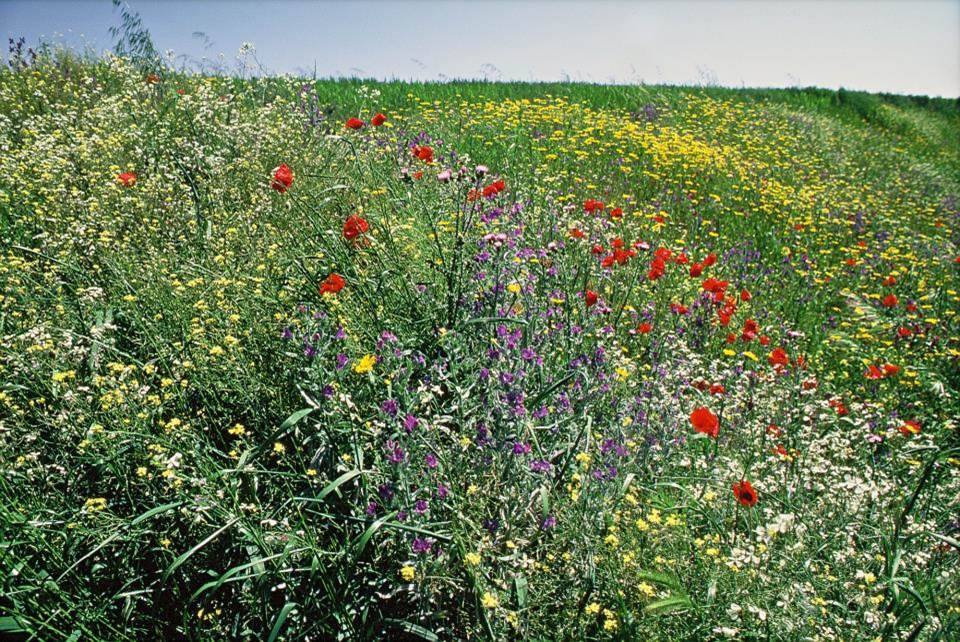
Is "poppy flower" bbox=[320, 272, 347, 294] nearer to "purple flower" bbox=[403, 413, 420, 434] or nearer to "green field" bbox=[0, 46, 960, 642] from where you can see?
"green field" bbox=[0, 46, 960, 642]

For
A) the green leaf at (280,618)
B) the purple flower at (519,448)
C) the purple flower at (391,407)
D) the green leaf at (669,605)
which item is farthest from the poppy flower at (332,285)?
the green leaf at (669,605)

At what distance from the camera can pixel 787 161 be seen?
9.56 m

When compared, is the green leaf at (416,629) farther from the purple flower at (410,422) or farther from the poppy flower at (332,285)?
the poppy flower at (332,285)

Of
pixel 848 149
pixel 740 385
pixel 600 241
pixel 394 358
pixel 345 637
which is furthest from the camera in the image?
pixel 848 149

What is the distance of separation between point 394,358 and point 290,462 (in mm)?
628

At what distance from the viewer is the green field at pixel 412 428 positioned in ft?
6.16

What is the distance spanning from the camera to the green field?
6.16 feet

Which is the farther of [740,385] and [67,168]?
[67,168]

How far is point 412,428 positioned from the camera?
187 centimetres

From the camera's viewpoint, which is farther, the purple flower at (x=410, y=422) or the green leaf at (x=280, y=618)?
the purple flower at (x=410, y=422)

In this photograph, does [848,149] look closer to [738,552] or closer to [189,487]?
[738,552]

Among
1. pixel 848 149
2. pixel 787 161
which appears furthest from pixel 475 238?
pixel 848 149

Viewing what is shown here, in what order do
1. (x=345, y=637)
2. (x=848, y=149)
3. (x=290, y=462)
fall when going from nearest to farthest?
1. (x=345, y=637)
2. (x=290, y=462)
3. (x=848, y=149)

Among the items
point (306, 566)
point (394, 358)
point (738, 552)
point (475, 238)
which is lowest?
point (306, 566)
